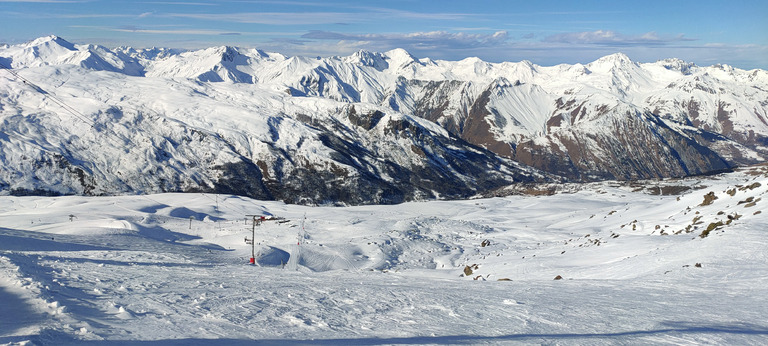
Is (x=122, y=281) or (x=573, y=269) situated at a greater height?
(x=122, y=281)

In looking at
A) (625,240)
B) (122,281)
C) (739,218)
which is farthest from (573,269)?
(122,281)

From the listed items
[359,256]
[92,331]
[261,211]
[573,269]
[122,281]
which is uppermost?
[92,331]

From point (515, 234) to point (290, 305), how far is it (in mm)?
51680

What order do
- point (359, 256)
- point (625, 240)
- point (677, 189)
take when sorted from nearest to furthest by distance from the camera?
point (625, 240) → point (359, 256) → point (677, 189)

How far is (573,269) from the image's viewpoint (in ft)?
91.9

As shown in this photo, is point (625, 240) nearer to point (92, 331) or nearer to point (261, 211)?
point (92, 331)

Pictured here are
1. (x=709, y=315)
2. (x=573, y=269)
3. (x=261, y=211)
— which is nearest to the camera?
(x=709, y=315)

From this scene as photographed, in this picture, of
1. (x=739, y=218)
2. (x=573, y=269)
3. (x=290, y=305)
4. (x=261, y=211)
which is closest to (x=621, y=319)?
(x=290, y=305)

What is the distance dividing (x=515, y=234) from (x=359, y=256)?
19.0 metres

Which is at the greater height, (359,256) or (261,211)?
(359,256)

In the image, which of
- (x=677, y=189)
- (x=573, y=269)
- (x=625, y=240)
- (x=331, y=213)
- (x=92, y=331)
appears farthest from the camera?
(x=677, y=189)

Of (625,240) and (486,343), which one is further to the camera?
(625,240)

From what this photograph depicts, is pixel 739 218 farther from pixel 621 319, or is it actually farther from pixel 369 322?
pixel 369 322

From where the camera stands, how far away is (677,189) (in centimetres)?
19100
